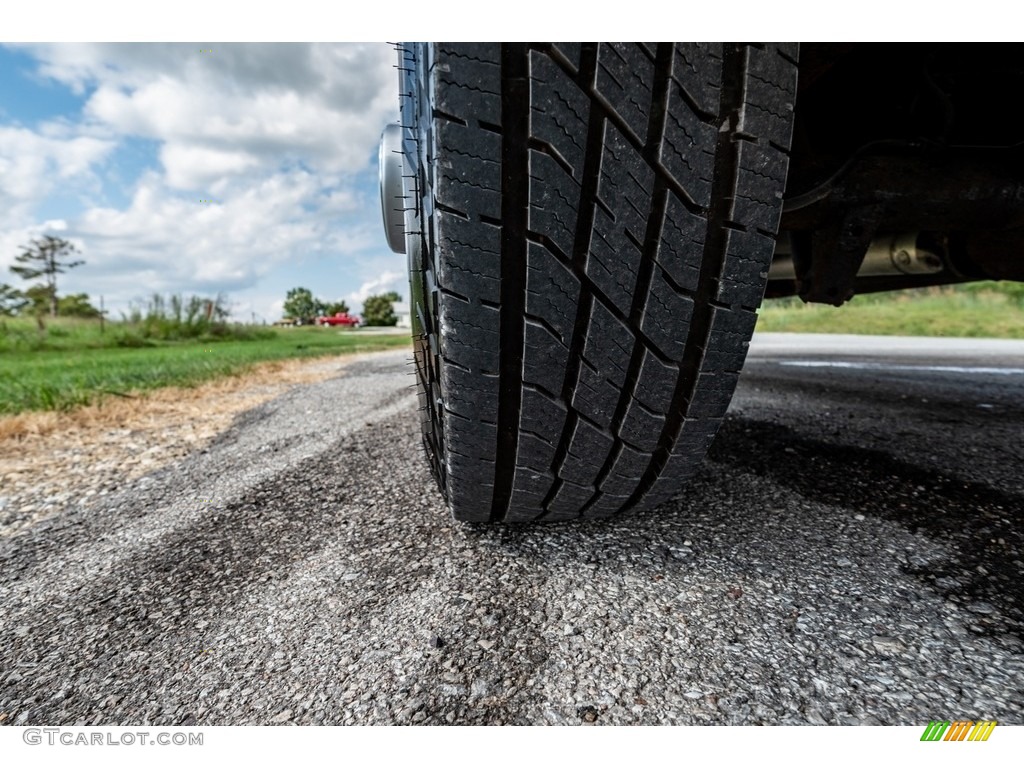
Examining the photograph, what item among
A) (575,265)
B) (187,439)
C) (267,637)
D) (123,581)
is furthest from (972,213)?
(187,439)

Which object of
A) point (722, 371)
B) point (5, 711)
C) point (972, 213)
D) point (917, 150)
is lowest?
point (5, 711)

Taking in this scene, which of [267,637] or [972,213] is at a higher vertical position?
[972,213]

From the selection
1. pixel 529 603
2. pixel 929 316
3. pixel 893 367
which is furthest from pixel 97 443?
pixel 929 316

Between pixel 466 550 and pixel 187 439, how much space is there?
153cm

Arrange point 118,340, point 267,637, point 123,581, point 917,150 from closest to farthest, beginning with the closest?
point 267,637
point 123,581
point 917,150
point 118,340

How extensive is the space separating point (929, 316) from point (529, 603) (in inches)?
360

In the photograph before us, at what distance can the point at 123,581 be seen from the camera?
0.90 meters

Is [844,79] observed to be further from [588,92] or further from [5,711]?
[5,711]

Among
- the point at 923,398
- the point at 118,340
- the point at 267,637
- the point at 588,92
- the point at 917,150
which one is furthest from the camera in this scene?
the point at 118,340

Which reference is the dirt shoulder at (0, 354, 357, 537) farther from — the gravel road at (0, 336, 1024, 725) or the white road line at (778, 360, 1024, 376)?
the white road line at (778, 360, 1024, 376)

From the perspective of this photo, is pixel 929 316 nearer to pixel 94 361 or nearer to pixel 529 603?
pixel 529 603
